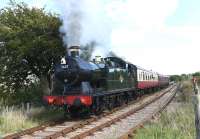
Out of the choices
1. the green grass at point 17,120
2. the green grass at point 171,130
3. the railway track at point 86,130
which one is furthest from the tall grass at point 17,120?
the green grass at point 171,130

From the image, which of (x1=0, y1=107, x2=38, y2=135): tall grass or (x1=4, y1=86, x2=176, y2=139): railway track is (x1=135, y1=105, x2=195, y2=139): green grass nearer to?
(x1=4, y1=86, x2=176, y2=139): railway track

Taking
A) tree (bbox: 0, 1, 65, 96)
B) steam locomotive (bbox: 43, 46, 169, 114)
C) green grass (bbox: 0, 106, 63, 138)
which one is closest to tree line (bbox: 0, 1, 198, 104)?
tree (bbox: 0, 1, 65, 96)

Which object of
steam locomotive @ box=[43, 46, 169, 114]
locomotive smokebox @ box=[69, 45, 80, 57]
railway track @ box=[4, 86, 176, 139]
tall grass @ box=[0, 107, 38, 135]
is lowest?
railway track @ box=[4, 86, 176, 139]

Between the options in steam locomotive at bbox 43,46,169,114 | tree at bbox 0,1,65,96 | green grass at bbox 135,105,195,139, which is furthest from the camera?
tree at bbox 0,1,65,96

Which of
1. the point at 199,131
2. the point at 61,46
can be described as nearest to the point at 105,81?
the point at 61,46

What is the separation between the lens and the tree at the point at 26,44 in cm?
2072

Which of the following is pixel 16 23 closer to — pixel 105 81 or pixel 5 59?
pixel 5 59

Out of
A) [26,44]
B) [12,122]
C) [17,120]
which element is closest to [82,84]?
[17,120]

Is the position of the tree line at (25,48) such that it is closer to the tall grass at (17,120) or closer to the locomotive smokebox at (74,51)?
the locomotive smokebox at (74,51)

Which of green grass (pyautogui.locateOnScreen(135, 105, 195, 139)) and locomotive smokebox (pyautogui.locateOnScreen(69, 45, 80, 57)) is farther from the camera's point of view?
locomotive smokebox (pyautogui.locateOnScreen(69, 45, 80, 57))

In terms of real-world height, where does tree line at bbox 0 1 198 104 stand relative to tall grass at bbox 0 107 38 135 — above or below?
above

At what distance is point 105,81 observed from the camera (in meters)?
19.4

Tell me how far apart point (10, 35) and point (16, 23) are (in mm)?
1203

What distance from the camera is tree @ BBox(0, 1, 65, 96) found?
68.0 feet
